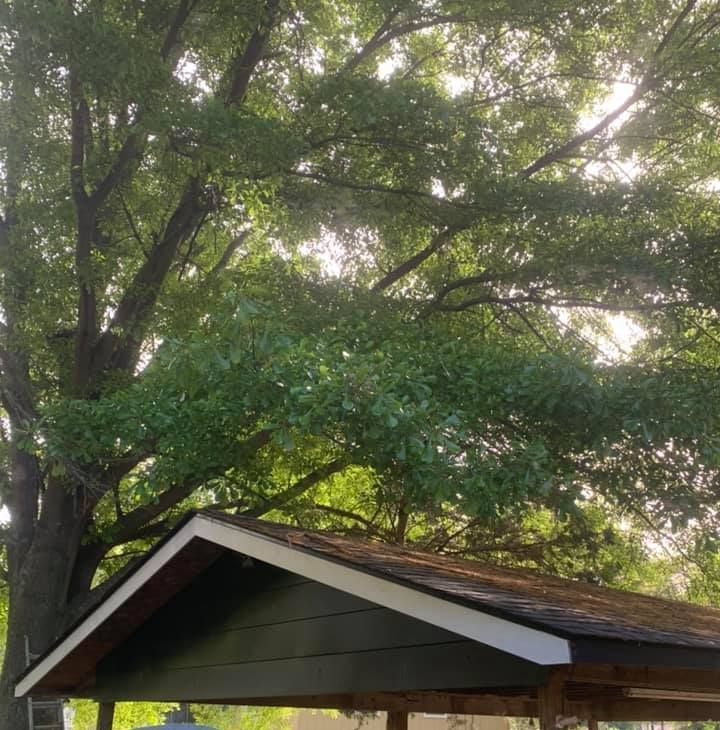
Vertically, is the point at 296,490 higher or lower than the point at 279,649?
higher

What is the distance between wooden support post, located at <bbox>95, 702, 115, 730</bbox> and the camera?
23.7 ft

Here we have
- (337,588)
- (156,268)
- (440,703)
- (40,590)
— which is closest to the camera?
(337,588)

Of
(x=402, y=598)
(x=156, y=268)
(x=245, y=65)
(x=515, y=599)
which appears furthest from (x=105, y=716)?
(x=245, y=65)

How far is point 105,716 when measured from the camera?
729 centimetres

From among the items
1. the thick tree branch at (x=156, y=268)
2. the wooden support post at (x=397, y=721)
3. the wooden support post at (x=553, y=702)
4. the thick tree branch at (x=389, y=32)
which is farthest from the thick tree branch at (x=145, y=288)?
the wooden support post at (x=553, y=702)

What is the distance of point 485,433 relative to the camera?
7.05 m

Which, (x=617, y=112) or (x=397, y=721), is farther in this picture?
(x=617, y=112)

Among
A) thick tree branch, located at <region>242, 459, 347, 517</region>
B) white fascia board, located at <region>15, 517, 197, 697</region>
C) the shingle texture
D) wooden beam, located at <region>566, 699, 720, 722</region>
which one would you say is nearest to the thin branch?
thick tree branch, located at <region>242, 459, 347, 517</region>

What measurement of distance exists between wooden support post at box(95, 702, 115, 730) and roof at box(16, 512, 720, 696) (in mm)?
400

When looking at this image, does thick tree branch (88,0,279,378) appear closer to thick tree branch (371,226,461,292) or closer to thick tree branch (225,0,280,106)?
thick tree branch (225,0,280,106)

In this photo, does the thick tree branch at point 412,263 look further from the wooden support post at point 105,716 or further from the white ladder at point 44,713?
the white ladder at point 44,713

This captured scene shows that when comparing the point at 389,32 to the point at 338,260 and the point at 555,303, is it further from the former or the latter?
the point at 555,303

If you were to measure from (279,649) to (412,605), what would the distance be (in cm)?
183

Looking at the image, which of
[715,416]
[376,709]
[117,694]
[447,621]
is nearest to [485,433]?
[715,416]
